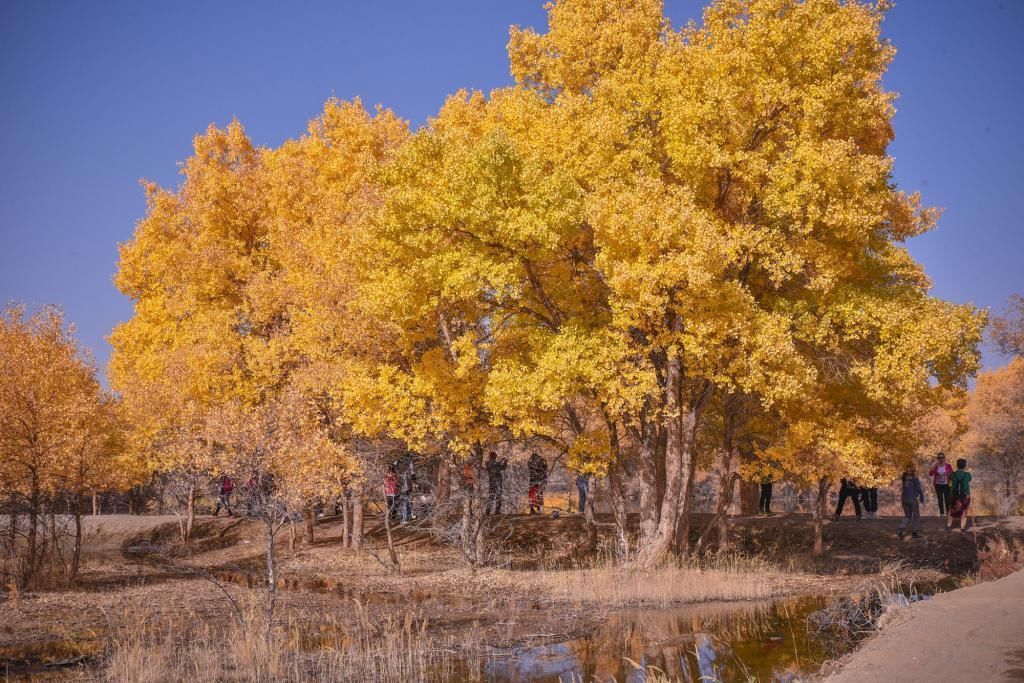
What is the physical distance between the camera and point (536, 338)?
786 inches

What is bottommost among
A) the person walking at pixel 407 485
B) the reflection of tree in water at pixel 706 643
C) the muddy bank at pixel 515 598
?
the reflection of tree in water at pixel 706 643

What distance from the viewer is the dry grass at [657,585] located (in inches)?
690

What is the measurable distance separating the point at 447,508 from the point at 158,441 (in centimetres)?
872

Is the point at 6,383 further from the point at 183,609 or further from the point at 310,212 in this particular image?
the point at 310,212

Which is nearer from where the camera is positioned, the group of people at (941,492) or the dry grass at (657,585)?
the dry grass at (657,585)

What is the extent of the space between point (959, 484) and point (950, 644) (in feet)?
45.8

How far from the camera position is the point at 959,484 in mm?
22891

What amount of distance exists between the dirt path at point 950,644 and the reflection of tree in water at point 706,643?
125cm

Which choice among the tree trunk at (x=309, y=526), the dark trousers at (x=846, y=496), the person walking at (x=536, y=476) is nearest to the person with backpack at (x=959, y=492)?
the dark trousers at (x=846, y=496)

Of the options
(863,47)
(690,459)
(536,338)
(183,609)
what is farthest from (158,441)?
(863,47)

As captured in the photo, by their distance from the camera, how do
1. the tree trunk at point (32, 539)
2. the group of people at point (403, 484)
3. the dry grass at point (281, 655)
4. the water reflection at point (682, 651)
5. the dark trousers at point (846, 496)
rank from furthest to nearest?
1. the dark trousers at point (846, 496)
2. the group of people at point (403, 484)
3. the tree trunk at point (32, 539)
4. the water reflection at point (682, 651)
5. the dry grass at point (281, 655)

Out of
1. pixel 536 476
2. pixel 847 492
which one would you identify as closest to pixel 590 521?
pixel 536 476

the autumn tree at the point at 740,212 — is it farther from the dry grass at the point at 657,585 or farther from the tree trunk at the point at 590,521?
the tree trunk at the point at 590,521

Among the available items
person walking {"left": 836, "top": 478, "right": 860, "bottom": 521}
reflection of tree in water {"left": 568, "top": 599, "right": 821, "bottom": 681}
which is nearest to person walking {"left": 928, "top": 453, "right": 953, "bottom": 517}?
person walking {"left": 836, "top": 478, "right": 860, "bottom": 521}
